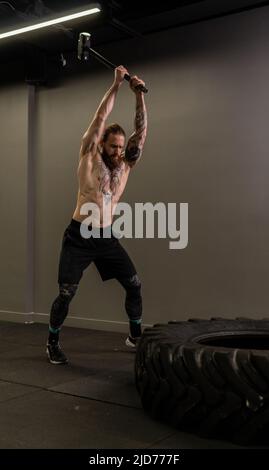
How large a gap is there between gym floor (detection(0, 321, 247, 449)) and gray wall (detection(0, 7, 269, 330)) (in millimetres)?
A: 778

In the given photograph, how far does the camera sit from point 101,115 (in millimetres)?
2990

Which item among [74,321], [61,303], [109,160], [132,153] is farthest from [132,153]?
[74,321]

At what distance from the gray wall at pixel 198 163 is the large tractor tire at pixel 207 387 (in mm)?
1796

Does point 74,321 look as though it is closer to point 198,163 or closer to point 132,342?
point 132,342

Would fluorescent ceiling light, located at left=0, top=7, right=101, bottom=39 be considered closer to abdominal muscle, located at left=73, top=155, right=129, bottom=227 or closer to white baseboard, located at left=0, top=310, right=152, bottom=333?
abdominal muscle, located at left=73, top=155, right=129, bottom=227

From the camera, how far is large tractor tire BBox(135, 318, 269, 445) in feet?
5.77

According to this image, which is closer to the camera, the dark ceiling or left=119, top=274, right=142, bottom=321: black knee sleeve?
left=119, top=274, right=142, bottom=321: black knee sleeve

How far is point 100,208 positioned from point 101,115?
0.55 metres

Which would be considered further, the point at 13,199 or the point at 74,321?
the point at 13,199

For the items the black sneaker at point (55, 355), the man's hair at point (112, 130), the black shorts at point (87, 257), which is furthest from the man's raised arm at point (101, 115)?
the black sneaker at point (55, 355)

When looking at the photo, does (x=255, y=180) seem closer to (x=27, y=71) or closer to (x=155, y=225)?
(x=155, y=225)

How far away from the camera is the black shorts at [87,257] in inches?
120

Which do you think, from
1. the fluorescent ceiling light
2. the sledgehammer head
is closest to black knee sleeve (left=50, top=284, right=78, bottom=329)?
the sledgehammer head
